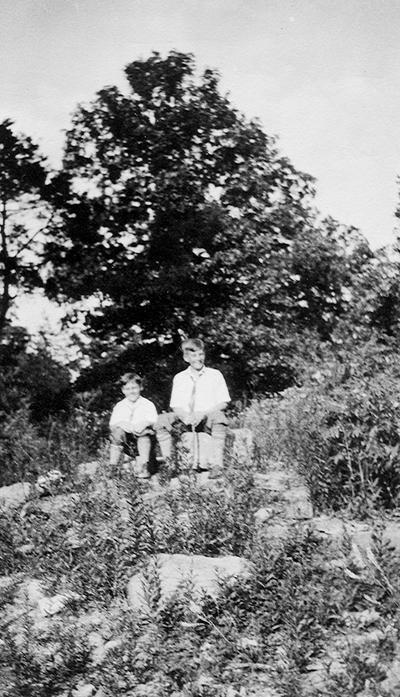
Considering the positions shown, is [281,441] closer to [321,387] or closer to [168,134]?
[321,387]

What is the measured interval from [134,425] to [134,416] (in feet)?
0.38

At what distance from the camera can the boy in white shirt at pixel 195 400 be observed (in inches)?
266

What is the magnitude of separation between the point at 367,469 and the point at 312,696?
2005 mm

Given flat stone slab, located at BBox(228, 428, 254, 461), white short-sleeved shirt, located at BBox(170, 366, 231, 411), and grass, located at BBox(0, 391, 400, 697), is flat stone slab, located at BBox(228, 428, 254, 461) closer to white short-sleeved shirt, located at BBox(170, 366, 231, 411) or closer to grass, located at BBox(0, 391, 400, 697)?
white short-sleeved shirt, located at BBox(170, 366, 231, 411)

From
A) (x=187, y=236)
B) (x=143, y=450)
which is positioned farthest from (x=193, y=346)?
(x=187, y=236)

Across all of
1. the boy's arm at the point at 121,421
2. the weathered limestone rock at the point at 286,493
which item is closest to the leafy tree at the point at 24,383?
the boy's arm at the point at 121,421

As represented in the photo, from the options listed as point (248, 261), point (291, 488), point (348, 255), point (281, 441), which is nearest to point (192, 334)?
point (248, 261)

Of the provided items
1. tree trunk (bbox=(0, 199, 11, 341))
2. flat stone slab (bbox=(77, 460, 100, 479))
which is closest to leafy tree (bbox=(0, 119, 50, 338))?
tree trunk (bbox=(0, 199, 11, 341))

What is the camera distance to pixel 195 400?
6871 millimetres

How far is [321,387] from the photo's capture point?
16.6ft

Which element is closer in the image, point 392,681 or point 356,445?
point 392,681

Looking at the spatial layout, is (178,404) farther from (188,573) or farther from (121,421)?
(188,573)

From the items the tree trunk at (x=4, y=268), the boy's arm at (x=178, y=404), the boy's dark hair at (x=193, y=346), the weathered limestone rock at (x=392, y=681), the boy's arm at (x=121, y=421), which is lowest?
the weathered limestone rock at (x=392, y=681)

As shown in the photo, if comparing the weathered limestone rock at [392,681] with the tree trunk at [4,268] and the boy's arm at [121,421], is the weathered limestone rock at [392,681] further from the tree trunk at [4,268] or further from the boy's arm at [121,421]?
the tree trunk at [4,268]
